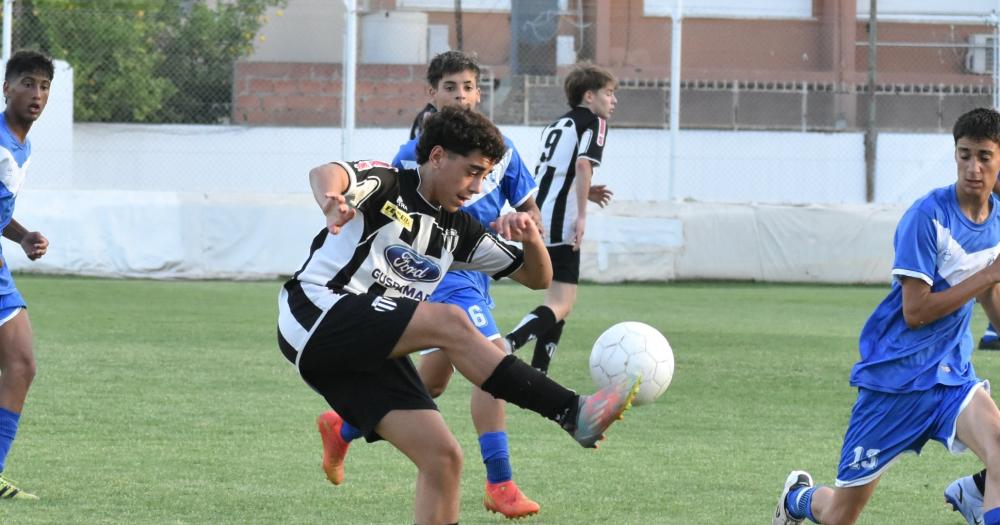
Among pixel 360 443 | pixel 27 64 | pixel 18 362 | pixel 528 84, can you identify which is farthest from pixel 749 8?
pixel 18 362

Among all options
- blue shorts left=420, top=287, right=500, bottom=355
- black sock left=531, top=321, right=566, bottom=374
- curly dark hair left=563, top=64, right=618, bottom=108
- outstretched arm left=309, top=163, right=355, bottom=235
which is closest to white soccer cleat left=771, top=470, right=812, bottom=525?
blue shorts left=420, top=287, right=500, bottom=355

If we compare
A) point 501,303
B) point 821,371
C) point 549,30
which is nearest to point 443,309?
point 821,371

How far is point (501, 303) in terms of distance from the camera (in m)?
15.4

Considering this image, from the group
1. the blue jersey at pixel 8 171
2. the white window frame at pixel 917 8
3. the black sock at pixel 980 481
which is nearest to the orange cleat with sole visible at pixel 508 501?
the black sock at pixel 980 481

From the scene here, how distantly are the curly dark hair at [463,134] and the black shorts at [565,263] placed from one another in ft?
14.0

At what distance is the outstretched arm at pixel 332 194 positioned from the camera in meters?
4.28

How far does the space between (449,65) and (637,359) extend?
178 cm

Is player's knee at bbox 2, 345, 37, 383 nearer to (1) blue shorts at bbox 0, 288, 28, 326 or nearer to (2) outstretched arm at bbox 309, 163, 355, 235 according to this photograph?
(1) blue shorts at bbox 0, 288, 28, 326

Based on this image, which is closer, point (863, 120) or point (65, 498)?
point (65, 498)

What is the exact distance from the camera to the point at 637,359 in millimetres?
5500

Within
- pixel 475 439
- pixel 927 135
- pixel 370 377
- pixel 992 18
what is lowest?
pixel 475 439

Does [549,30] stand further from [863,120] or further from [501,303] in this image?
[501,303]

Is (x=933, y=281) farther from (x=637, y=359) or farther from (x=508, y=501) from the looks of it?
(x=508, y=501)

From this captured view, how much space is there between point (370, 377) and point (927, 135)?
17.0 m
